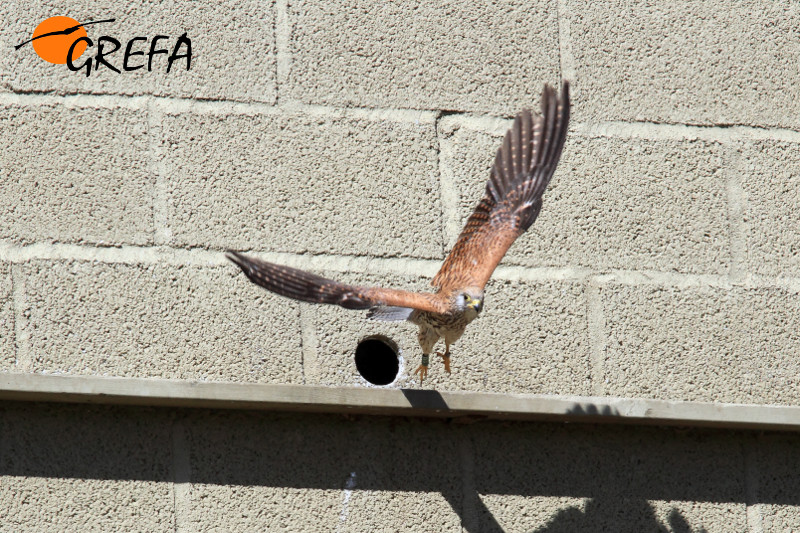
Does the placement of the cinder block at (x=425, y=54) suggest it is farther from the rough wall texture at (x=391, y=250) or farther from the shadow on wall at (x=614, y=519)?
the shadow on wall at (x=614, y=519)

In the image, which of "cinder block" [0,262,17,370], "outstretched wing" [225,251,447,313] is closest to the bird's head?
"outstretched wing" [225,251,447,313]

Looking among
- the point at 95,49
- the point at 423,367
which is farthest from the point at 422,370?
the point at 95,49

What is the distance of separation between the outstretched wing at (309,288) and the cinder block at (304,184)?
2.71ft

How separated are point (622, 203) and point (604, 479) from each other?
1128 millimetres

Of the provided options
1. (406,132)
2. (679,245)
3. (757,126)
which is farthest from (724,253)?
(406,132)

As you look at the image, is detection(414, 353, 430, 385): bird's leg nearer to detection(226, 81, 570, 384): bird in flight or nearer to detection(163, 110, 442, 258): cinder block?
detection(226, 81, 570, 384): bird in flight

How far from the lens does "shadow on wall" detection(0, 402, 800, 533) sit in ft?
12.9

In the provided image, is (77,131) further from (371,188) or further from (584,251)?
(584,251)

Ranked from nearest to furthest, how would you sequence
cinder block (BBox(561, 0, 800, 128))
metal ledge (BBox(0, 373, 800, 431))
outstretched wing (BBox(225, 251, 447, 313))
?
1. outstretched wing (BBox(225, 251, 447, 313))
2. metal ledge (BBox(0, 373, 800, 431))
3. cinder block (BBox(561, 0, 800, 128))

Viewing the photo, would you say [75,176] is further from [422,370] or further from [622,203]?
[622,203]

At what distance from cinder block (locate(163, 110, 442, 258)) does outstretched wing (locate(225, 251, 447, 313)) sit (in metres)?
0.83

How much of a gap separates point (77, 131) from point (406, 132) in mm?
1298

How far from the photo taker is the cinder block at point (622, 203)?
4441mm

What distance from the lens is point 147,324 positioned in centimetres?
409
